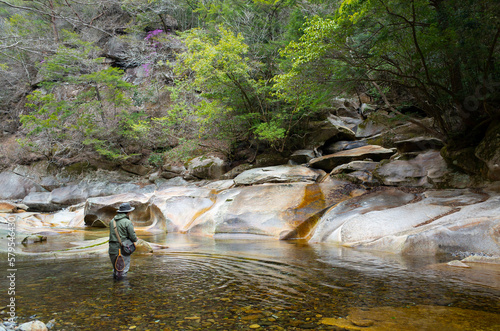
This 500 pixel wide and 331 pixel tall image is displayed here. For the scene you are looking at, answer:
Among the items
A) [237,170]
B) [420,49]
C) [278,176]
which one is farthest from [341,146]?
[420,49]

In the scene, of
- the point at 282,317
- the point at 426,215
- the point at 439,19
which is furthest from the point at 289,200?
the point at 282,317

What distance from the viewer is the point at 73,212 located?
1570cm

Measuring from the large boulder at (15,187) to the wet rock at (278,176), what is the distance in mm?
15905

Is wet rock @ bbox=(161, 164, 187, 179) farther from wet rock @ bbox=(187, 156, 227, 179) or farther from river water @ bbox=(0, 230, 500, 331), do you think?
river water @ bbox=(0, 230, 500, 331)

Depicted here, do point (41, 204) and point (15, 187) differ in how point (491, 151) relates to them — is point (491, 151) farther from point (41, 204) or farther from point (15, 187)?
point (15, 187)

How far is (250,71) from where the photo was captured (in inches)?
585

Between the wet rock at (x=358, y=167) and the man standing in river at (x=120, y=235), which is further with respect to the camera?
the wet rock at (x=358, y=167)

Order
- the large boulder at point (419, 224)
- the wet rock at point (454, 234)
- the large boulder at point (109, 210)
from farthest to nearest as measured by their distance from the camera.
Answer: the large boulder at point (109, 210) → the large boulder at point (419, 224) → the wet rock at point (454, 234)

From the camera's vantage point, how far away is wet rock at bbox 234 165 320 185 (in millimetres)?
12859

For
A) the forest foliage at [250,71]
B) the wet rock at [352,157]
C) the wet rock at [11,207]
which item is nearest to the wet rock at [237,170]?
the forest foliage at [250,71]

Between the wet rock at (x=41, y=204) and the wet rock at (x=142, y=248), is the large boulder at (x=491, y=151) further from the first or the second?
the wet rock at (x=41, y=204)

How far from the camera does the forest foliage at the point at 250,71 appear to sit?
25.3 ft

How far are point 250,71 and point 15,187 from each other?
18.2m

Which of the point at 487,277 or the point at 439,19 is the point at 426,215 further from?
the point at 439,19
